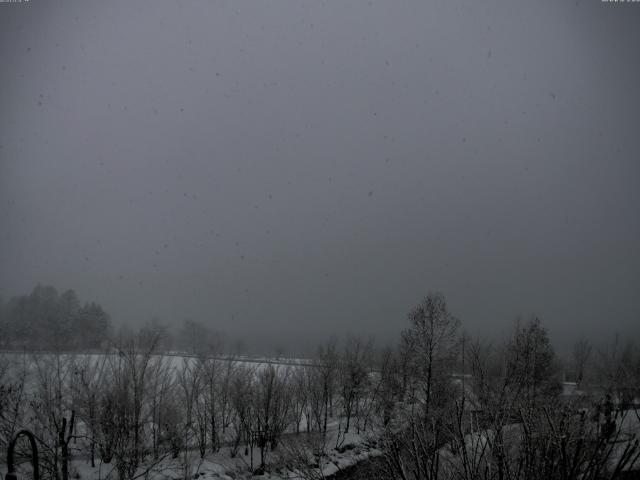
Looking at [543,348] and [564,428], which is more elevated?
[564,428]

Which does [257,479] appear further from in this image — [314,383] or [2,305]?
[2,305]

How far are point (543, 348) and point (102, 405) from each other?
3925cm

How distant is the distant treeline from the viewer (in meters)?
67.6

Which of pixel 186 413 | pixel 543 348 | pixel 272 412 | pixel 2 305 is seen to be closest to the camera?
pixel 272 412

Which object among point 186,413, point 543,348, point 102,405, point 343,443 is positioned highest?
point 543,348

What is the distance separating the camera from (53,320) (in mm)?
73438

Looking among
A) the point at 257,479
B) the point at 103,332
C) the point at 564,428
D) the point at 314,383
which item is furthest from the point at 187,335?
the point at 564,428

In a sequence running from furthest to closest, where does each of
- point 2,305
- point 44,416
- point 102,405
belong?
point 2,305, point 102,405, point 44,416

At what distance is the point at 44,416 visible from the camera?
21656 millimetres

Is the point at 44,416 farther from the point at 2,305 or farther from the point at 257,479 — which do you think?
the point at 2,305

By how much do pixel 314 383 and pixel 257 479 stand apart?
486 inches

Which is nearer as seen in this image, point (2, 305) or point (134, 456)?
point (134, 456)

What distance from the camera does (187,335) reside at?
10394 centimetres

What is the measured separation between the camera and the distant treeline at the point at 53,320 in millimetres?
67562
